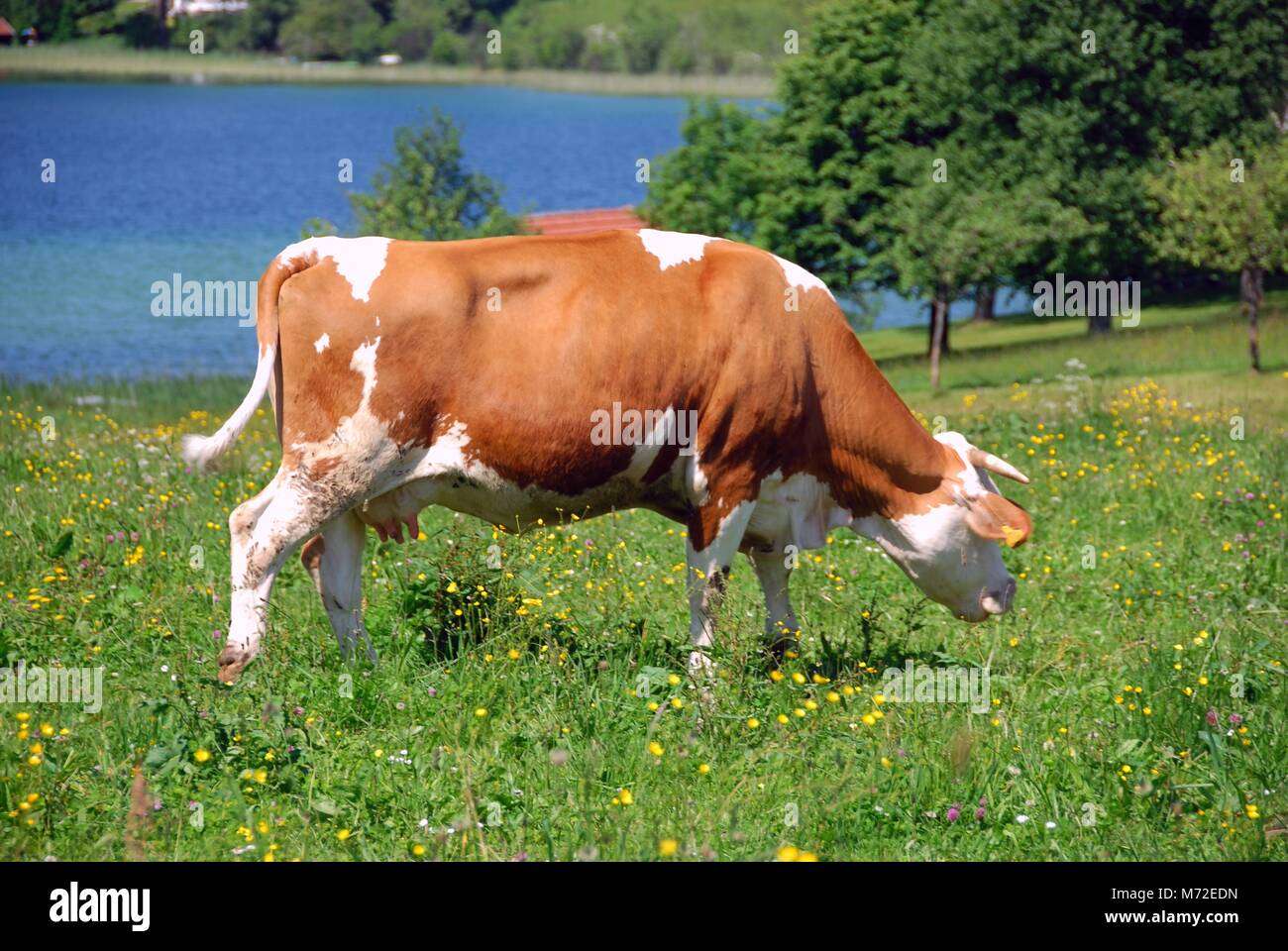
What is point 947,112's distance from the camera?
125ft

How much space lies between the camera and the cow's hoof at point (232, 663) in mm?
6898

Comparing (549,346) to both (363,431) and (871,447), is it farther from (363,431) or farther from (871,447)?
(871,447)

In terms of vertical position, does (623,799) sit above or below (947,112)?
below

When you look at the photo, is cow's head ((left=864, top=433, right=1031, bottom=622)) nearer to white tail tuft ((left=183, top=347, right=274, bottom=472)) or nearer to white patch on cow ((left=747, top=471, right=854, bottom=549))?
white patch on cow ((left=747, top=471, right=854, bottom=549))

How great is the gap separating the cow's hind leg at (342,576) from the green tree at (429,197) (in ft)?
95.1

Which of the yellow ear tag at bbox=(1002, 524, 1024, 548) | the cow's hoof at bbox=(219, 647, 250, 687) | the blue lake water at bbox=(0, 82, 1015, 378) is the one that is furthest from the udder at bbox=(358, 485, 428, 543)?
the blue lake water at bbox=(0, 82, 1015, 378)

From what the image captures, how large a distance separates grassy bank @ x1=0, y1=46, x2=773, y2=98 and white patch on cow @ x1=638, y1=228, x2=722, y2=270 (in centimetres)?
9312

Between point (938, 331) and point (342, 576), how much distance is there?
2634cm

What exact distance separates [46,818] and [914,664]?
438 centimetres

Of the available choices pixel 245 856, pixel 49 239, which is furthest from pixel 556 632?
pixel 49 239

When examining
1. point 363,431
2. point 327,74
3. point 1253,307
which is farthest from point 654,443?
point 327,74

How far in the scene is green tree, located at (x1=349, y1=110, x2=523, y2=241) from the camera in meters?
36.6

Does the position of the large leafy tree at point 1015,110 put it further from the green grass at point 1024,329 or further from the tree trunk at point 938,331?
the green grass at point 1024,329

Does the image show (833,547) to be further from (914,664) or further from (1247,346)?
(1247,346)
